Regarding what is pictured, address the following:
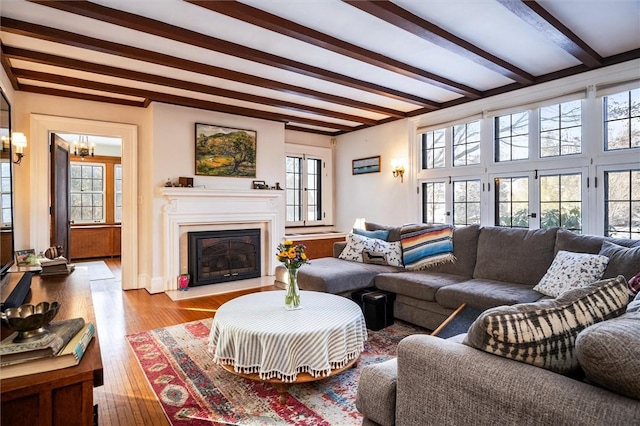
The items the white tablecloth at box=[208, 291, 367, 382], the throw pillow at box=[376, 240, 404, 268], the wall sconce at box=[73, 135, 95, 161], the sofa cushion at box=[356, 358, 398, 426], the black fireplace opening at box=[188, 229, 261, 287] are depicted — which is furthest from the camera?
the wall sconce at box=[73, 135, 95, 161]

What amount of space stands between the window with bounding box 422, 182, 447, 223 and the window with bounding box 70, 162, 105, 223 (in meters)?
7.07

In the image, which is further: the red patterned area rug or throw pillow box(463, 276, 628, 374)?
the red patterned area rug

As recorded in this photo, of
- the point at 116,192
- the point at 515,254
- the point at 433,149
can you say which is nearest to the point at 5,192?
the point at 515,254

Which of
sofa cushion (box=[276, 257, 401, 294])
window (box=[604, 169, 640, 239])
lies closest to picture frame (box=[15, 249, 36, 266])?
sofa cushion (box=[276, 257, 401, 294])

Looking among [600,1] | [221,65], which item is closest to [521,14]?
[600,1]

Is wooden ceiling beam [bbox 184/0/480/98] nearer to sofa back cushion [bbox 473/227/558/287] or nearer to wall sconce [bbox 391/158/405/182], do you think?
A: wall sconce [bbox 391/158/405/182]

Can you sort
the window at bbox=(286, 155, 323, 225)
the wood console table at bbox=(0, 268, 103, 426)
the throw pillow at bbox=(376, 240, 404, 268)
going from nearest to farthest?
1. the wood console table at bbox=(0, 268, 103, 426)
2. the throw pillow at bbox=(376, 240, 404, 268)
3. the window at bbox=(286, 155, 323, 225)

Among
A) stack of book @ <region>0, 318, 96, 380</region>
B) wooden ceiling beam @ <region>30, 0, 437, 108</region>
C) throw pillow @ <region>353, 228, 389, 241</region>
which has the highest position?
wooden ceiling beam @ <region>30, 0, 437, 108</region>

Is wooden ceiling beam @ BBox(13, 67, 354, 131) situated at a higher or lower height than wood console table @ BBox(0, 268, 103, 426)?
higher

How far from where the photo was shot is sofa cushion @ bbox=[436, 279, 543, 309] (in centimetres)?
267

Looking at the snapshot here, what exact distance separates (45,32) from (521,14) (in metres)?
3.61

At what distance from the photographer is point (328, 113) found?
5266mm

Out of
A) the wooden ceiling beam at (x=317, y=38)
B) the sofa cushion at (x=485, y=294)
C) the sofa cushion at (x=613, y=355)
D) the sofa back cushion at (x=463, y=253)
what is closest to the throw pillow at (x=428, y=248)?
the sofa back cushion at (x=463, y=253)

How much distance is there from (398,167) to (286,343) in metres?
4.03
